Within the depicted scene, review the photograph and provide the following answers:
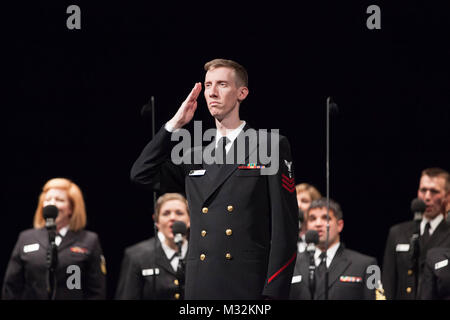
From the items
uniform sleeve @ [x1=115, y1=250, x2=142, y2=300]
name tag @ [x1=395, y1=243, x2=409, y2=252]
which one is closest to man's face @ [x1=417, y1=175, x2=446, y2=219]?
name tag @ [x1=395, y1=243, x2=409, y2=252]

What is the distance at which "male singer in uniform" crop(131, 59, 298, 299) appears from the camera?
3.44 metres

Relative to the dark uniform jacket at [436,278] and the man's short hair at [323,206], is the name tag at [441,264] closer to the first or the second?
the dark uniform jacket at [436,278]

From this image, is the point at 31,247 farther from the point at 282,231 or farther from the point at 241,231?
the point at 282,231

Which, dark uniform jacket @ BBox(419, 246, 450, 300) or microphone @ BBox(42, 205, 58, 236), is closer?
microphone @ BBox(42, 205, 58, 236)

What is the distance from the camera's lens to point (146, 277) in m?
6.04

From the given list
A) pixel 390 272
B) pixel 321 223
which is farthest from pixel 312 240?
pixel 390 272

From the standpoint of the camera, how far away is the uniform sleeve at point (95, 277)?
19.6 ft

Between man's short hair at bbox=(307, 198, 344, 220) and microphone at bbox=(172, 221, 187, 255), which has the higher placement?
man's short hair at bbox=(307, 198, 344, 220)

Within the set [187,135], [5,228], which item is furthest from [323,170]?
[187,135]

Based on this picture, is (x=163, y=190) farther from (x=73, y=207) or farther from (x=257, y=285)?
(x=73, y=207)

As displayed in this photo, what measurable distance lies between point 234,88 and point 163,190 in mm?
523

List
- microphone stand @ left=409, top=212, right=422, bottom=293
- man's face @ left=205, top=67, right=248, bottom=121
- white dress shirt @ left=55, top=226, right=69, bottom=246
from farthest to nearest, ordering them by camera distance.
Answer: white dress shirt @ left=55, top=226, right=69, bottom=246, microphone stand @ left=409, top=212, right=422, bottom=293, man's face @ left=205, top=67, right=248, bottom=121

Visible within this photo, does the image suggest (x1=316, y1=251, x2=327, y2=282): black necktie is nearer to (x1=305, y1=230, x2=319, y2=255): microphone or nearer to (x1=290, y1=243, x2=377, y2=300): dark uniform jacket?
(x1=290, y1=243, x2=377, y2=300): dark uniform jacket

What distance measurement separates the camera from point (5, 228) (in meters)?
7.46
